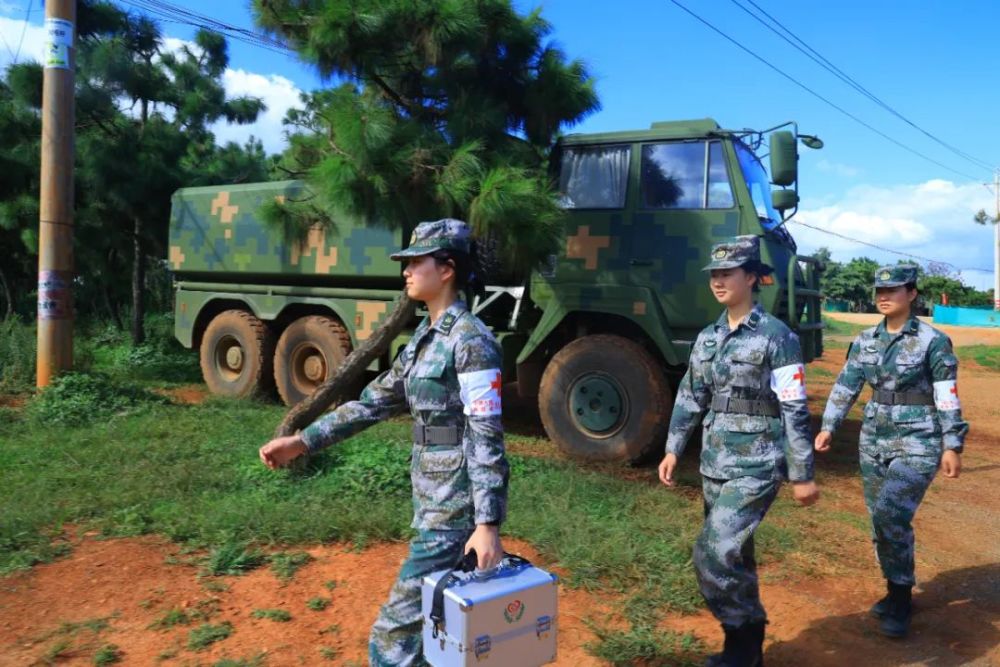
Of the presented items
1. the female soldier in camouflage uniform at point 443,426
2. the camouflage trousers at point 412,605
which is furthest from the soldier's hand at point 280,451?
the camouflage trousers at point 412,605

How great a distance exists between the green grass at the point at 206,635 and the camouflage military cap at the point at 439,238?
5.77 ft

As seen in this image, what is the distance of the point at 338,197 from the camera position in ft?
17.0

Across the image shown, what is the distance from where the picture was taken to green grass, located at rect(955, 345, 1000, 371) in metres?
17.5

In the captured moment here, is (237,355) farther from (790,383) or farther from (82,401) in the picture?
(790,383)

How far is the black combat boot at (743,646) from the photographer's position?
2.89 meters

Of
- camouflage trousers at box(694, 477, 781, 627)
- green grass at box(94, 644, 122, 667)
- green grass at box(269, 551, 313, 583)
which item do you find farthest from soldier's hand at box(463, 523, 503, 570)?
green grass at box(269, 551, 313, 583)

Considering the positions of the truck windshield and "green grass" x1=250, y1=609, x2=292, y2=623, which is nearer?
"green grass" x1=250, y1=609, x2=292, y2=623

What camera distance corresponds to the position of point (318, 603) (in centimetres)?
341

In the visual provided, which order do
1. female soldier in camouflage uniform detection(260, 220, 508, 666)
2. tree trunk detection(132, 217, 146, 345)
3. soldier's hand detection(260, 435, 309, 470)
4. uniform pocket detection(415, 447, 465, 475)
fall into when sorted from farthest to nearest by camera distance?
tree trunk detection(132, 217, 146, 345)
soldier's hand detection(260, 435, 309, 470)
uniform pocket detection(415, 447, 465, 475)
female soldier in camouflage uniform detection(260, 220, 508, 666)

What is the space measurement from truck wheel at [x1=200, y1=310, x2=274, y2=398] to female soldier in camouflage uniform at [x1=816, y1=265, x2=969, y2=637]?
19.6 ft

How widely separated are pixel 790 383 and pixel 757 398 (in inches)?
5.8

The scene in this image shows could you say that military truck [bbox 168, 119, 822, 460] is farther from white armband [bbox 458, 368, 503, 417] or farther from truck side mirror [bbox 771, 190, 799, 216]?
white armband [bbox 458, 368, 503, 417]

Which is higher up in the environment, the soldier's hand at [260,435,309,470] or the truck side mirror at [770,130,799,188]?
the truck side mirror at [770,130,799,188]

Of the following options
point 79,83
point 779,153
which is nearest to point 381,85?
point 779,153
